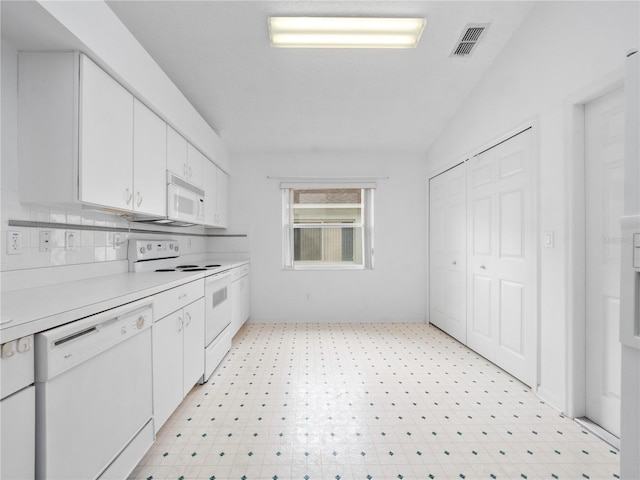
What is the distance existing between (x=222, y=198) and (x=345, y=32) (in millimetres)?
2426

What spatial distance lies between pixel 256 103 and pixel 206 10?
106 cm

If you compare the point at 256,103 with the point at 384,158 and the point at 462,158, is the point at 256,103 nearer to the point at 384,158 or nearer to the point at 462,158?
the point at 384,158

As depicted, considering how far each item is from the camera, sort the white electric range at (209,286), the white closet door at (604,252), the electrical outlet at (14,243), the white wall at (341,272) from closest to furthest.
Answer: the electrical outlet at (14,243) → the white closet door at (604,252) → the white electric range at (209,286) → the white wall at (341,272)

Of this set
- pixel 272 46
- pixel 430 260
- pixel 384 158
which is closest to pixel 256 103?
pixel 272 46

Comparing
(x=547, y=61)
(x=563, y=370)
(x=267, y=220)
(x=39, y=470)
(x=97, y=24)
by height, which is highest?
(x=547, y=61)

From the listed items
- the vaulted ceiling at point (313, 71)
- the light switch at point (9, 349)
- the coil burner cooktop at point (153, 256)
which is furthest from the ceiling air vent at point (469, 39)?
the light switch at point (9, 349)

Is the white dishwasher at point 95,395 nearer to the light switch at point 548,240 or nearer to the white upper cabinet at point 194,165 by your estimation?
the white upper cabinet at point 194,165

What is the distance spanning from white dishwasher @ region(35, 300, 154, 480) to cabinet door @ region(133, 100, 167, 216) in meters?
0.89

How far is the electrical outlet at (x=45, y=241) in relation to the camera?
61.1 inches

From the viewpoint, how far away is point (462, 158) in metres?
3.14

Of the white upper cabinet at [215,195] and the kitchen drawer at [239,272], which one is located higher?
the white upper cabinet at [215,195]

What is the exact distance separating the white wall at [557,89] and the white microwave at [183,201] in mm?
2813

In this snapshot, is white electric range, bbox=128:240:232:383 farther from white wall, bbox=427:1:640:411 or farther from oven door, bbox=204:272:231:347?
white wall, bbox=427:1:640:411

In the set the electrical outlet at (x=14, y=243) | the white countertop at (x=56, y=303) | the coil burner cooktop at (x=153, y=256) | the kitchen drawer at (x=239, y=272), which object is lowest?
the kitchen drawer at (x=239, y=272)
